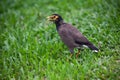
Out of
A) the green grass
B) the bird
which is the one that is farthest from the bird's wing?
the green grass

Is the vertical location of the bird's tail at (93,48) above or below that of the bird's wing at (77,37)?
below

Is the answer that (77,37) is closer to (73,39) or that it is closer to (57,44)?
(73,39)

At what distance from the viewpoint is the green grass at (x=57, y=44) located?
20.7ft

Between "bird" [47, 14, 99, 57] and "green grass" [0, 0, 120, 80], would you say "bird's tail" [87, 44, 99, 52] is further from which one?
"green grass" [0, 0, 120, 80]

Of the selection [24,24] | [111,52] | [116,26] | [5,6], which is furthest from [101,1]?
[5,6]

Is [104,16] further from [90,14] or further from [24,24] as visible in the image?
[24,24]

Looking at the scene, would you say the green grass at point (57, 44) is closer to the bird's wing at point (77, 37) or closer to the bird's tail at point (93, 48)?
the bird's tail at point (93, 48)

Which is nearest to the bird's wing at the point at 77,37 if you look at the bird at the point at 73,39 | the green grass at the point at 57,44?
the bird at the point at 73,39

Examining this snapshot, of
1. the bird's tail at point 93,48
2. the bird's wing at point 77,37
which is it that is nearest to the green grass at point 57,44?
the bird's tail at point 93,48

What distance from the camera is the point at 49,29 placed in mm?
8484

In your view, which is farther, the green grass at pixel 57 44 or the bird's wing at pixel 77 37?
the bird's wing at pixel 77 37

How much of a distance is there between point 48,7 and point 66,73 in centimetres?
469

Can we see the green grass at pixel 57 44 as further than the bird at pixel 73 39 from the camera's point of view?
No

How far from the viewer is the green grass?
632cm
